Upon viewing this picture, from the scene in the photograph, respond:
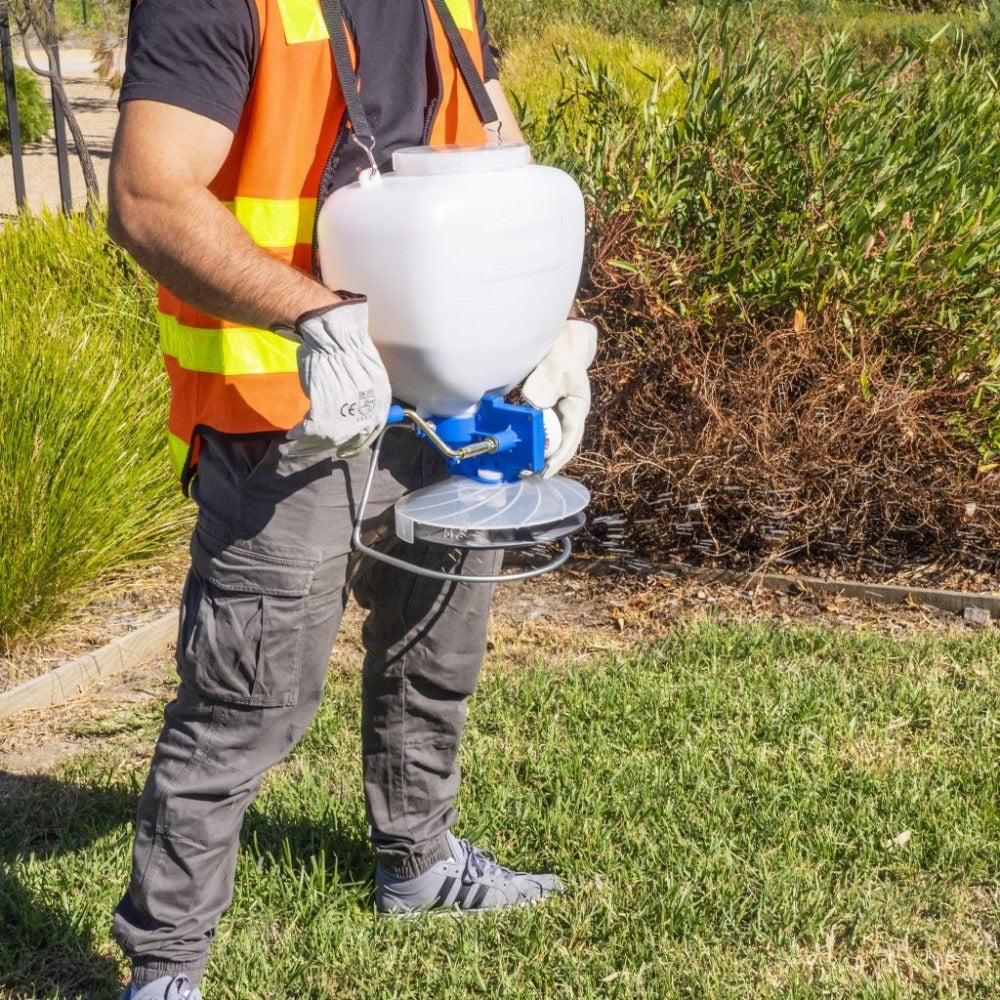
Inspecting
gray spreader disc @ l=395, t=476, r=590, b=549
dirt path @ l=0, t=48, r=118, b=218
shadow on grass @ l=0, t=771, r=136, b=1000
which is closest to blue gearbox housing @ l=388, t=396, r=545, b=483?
gray spreader disc @ l=395, t=476, r=590, b=549

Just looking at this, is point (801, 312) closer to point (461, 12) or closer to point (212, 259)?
point (461, 12)

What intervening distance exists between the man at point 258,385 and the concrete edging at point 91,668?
4.74 ft

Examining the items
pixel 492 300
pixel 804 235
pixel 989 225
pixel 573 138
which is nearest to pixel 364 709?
pixel 492 300

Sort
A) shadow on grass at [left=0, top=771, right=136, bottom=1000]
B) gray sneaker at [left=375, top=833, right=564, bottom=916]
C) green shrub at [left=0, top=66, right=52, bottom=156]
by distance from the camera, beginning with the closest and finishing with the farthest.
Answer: shadow on grass at [left=0, top=771, right=136, bottom=1000], gray sneaker at [left=375, top=833, right=564, bottom=916], green shrub at [left=0, top=66, right=52, bottom=156]

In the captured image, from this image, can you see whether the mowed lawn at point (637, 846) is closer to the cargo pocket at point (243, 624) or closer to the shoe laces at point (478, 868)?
the shoe laces at point (478, 868)

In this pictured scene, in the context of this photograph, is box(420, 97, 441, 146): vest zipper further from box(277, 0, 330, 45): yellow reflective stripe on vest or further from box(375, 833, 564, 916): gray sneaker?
box(375, 833, 564, 916): gray sneaker

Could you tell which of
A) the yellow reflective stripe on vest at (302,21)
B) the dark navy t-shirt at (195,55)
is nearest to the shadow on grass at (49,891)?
the dark navy t-shirt at (195,55)

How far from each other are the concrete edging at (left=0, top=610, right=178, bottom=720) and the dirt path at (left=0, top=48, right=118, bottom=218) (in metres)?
4.59

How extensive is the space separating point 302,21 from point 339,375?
53cm

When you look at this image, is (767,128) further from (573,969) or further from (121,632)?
(573,969)

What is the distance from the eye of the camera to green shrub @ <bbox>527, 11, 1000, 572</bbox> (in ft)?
13.7

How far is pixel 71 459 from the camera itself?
3.72 m

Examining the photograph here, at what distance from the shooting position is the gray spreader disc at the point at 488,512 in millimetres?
1942

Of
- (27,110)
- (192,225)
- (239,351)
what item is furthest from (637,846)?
(27,110)
